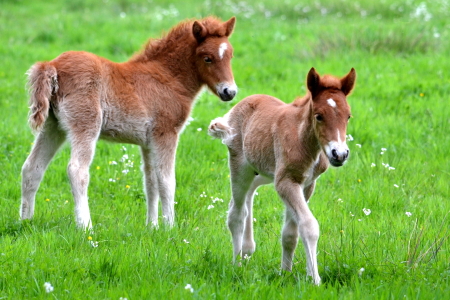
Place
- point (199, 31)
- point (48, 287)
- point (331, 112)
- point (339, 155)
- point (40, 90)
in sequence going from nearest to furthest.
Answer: point (48, 287), point (339, 155), point (331, 112), point (40, 90), point (199, 31)

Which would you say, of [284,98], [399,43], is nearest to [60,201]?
[284,98]

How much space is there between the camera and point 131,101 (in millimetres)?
6309

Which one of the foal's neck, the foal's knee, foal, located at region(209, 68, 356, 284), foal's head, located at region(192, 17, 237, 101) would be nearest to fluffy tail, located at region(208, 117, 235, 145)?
foal, located at region(209, 68, 356, 284)

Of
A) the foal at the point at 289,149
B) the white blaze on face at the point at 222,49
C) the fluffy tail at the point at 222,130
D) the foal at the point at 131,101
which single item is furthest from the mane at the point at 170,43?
the fluffy tail at the point at 222,130

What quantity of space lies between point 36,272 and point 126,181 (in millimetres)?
2870

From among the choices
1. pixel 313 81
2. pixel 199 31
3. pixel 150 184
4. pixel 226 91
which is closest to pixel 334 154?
pixel 313 81

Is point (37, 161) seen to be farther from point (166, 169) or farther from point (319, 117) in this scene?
point (319, 117)

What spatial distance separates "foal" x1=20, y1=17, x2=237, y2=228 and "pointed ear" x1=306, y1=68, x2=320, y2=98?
6.90ft

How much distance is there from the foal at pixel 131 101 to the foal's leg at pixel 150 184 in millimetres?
10

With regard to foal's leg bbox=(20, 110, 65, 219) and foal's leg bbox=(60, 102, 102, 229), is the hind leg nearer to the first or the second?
foal's leg bbox=(60, 102, 102, 229)

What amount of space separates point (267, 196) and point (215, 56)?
164 centimetres

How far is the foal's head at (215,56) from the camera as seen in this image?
6660 mm

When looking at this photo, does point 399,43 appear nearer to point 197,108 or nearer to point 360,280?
point 197,108

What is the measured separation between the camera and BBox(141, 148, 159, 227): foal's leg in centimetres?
654
